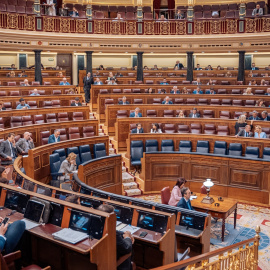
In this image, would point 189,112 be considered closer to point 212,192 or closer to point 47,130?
point 212,192

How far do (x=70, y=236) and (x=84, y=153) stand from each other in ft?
15.5

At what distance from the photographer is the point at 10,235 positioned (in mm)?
3193

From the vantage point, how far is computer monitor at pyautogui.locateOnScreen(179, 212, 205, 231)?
4.54 m

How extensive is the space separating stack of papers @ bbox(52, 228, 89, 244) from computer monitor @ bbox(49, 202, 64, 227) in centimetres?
23

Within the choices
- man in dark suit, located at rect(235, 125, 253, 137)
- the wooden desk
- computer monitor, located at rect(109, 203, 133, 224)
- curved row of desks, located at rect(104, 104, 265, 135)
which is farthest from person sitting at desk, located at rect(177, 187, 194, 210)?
curved row of desks, located at rect(104, 104, 265, 135)

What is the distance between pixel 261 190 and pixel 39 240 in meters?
5.15

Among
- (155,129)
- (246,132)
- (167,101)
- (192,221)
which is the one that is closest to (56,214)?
(192,221)

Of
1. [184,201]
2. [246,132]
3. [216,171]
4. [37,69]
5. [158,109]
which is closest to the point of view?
[184,201]

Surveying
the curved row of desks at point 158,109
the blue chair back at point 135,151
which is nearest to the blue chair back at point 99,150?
the blue chair back at point 135,151

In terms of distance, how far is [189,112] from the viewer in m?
10.8

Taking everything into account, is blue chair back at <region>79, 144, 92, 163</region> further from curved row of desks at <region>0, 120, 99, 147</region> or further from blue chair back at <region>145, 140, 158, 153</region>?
blue chair back at <region>145, 140, 158, 153</region>

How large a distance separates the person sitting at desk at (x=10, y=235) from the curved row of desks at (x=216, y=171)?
4.98 metres

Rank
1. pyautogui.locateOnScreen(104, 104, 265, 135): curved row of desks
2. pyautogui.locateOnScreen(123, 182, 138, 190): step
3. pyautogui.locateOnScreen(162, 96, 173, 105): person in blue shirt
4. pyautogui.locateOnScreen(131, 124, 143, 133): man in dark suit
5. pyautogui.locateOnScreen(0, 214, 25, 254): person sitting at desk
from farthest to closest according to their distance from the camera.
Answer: pyautogui.locateOnScreen(162, 96, 173, 105): person in blue shirt → pyautogui.locateOnScreen(104, 104, 265, 135): curved row of desks → pyautogui.locateOnScreen(131, 124, 143, 133): man in dark suit → pyautogui.locateOnScreen(123, 182, 138, 190): step → pyautogui.locateOnScreen(0, 214, 25, 254): person sitting at desk

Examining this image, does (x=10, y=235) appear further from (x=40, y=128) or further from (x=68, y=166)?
(x=40, y=128)
